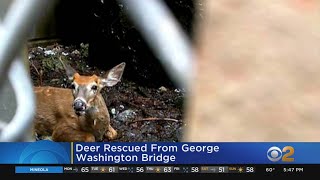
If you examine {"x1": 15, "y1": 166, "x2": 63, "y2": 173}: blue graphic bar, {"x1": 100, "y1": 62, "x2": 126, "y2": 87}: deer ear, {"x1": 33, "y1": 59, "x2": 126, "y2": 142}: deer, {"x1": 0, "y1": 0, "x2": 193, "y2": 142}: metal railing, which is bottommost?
{"x1": 15, "y1": 166, "x2": 63, "y2": 173}: blue graphic bar

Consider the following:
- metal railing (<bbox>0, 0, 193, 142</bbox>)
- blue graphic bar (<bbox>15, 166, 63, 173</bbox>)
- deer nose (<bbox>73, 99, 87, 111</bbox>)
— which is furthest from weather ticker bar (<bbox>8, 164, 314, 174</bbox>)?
metal railing (<bbox>0, 0, 193, 142</bbox>)

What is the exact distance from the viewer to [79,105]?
1.15 m

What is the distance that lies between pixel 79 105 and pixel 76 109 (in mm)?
11

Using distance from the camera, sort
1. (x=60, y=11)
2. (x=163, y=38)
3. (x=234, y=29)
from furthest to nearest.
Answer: (x=60, y=11)
(x=163, y=38)
(x=234, y=29)

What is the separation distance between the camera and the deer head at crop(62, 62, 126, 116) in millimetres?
1132

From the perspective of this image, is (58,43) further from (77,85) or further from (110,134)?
(110,134)

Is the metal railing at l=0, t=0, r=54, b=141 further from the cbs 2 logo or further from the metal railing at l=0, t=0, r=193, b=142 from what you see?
the cbs 2 logo

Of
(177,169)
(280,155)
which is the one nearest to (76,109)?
(177,169)

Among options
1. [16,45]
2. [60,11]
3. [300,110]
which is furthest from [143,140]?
[300,110]

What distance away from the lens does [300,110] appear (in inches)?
17.3

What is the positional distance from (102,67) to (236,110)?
73 cm

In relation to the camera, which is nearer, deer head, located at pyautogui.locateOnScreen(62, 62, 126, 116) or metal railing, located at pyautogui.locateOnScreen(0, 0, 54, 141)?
metal railing, located at pyautogui.locateOnScreen(0, 0, 54, 141)

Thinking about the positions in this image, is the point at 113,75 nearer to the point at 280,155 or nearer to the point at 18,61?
the point at 18,61

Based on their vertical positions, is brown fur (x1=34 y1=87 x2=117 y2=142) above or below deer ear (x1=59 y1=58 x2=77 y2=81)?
below
